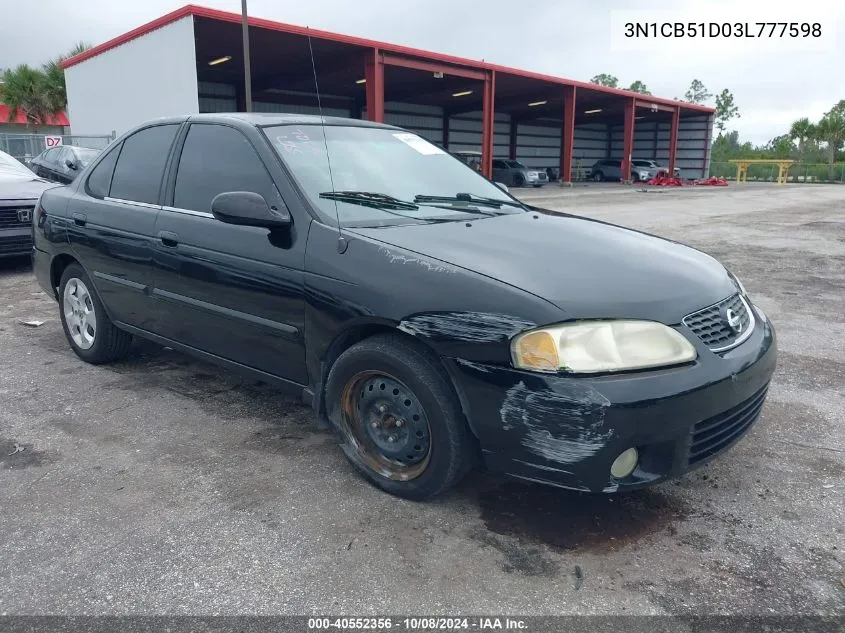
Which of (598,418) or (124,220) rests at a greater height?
(124,220)

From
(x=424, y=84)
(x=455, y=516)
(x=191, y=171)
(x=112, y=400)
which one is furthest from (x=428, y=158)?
(x=424, y=84)

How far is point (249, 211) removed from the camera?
289cm

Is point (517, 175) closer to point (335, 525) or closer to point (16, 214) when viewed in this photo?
point (16, 214)

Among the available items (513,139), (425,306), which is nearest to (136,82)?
(425,306)

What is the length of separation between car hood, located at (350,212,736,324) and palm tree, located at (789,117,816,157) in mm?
63071

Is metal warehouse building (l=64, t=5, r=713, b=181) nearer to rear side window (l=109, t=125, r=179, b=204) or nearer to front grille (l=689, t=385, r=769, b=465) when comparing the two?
rear side window (l=109, t=125, r=179, b=204)

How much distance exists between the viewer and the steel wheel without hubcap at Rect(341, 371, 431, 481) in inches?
102

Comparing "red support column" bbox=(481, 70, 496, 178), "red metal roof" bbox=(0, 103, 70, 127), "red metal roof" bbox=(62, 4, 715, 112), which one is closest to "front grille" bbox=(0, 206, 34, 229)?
"red metal roof" bbox=(62, 4, 715, 112)

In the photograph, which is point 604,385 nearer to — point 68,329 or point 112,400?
point 112,400

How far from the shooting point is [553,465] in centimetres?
233

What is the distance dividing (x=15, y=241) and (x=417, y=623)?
7219 millimetres

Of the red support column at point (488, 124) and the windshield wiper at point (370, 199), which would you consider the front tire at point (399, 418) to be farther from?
the red support column at point (488, 124)

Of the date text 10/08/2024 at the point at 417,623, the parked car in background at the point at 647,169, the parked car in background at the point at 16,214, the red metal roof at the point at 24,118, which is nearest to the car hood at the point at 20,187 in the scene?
the parked car in background at the point at 16,214

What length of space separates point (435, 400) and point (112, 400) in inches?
88.9
